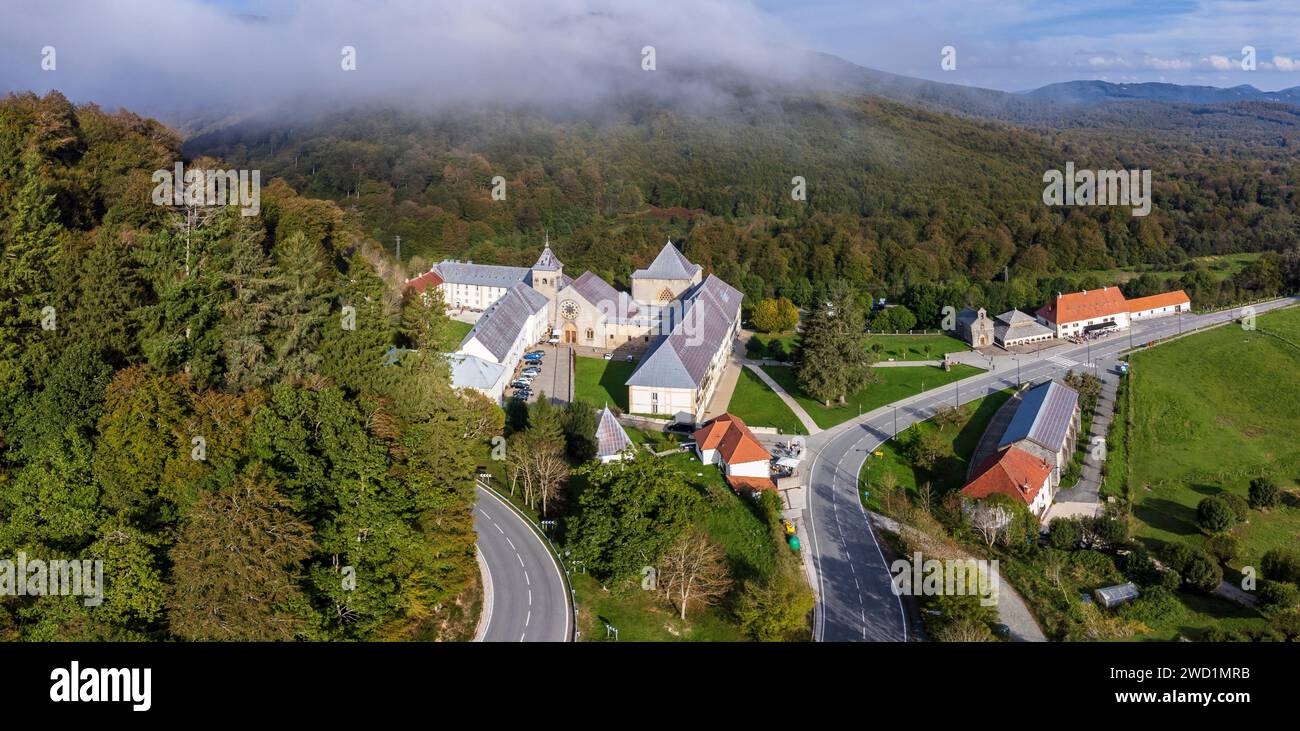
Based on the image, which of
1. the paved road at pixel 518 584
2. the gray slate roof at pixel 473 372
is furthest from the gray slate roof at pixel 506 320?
the paved road at pixel 518 584

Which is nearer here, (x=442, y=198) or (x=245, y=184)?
(x=245, y=184)

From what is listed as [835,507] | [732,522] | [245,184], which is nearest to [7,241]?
[245,184]

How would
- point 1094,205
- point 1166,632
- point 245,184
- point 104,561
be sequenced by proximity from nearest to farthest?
point 104,561, point 1166,632, point 245,184, point 1094,205

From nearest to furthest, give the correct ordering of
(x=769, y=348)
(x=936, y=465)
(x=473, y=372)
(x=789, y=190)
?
(x=936, y=465)
(x=473, y=372)
(x=769, y=348)
(x=789, y=190)

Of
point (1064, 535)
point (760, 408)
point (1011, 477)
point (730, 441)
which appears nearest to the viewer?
point (1064, 535)

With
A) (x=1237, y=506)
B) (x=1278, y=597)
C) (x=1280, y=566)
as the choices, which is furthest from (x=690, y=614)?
(x=1237, y=506)

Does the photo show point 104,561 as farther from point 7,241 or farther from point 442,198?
point 442,198

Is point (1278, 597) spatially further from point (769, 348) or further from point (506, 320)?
point (506, 320)
